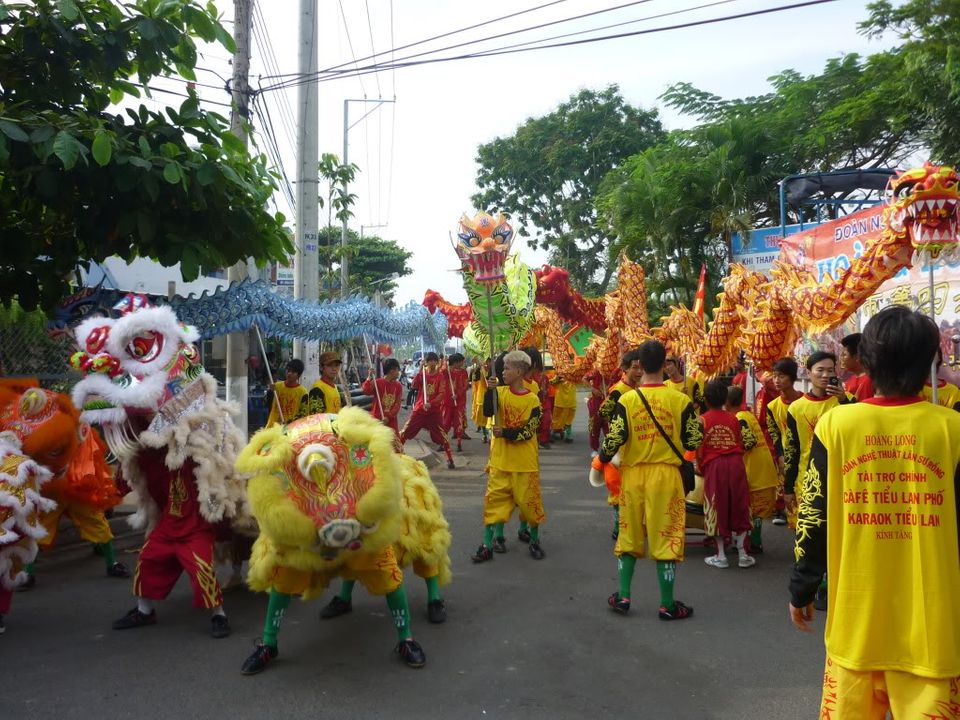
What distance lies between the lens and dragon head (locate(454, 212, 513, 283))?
779 cm

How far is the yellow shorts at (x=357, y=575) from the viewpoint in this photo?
163 inches

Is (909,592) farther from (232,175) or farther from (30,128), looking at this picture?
(30,128)

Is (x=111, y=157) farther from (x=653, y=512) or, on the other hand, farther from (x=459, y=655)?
(x=653, y=512)

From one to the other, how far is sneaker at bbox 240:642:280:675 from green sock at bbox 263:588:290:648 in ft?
0.10

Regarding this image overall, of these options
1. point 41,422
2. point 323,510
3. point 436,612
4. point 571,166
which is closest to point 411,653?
point 436,612

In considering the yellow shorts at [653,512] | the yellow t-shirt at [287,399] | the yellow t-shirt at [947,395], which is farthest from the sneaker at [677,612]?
the yellow t-shirt at [287,399]

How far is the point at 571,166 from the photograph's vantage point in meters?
29.6

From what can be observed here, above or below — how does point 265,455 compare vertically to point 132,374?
below

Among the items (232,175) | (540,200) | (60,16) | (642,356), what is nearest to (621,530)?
(642,356)

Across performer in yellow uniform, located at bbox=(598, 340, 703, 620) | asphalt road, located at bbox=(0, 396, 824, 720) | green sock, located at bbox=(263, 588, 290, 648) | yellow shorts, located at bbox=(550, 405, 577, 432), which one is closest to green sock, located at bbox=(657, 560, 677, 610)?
performer in yellow uniform, located at bbox=(598, 340, 703, 620)

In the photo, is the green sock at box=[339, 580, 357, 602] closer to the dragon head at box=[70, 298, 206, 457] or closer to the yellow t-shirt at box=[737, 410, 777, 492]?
the dragon head at box=[70, 298, 206, 457]

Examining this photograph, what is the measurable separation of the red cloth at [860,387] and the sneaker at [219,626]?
4120 millimetres

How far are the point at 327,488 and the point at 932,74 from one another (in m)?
13.8

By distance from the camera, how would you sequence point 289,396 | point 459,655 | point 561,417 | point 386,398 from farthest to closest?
point 561,417 < point 386,398 < point 289,396 < point 459,655
